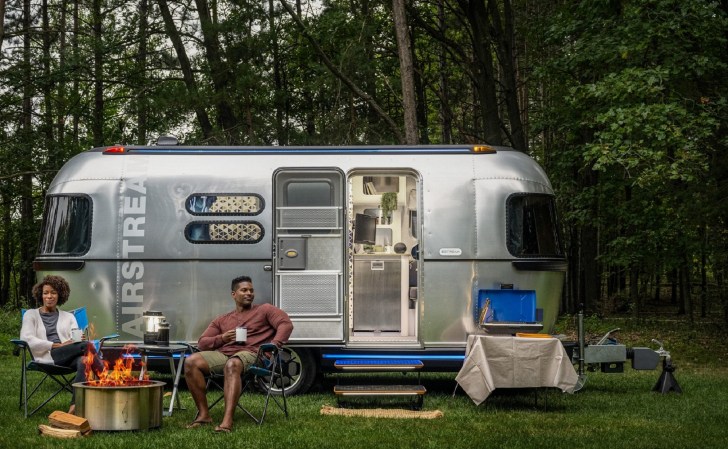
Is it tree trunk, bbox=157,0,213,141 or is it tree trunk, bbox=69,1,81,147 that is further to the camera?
tree trunk, bbox=69,1,81,147

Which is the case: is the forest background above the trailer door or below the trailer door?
above

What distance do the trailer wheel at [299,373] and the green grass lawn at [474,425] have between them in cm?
14

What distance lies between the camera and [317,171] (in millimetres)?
9414

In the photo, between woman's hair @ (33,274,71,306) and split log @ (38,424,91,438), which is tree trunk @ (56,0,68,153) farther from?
split log @ (38,424,91,438)

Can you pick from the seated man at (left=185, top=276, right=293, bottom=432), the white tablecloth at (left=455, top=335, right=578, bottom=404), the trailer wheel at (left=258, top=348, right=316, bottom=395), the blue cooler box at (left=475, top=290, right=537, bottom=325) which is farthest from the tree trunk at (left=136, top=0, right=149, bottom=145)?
the white tablecloth at (left=455, top=335, right=578, bottom=404)

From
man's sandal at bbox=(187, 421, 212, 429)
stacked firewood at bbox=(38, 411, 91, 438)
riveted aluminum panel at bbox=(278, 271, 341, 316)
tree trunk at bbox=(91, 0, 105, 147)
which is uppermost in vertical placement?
tree trunk at bbox=(91, 0, 105, 147)

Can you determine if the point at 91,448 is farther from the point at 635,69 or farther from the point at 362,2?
the point at 362,2

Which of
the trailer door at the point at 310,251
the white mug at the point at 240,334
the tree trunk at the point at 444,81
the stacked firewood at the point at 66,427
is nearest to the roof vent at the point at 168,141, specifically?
the trailer door at the point at 310,251

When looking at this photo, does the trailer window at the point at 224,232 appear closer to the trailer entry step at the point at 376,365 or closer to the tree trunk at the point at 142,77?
the trailer entry step at the point at 376,365

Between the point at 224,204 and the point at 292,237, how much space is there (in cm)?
73

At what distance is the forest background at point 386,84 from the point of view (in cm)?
1309

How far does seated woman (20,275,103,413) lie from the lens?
24.8 ft

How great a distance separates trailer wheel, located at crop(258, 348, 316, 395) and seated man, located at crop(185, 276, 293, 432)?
5.09ft

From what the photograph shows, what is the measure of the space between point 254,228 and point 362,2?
10.7 meters
